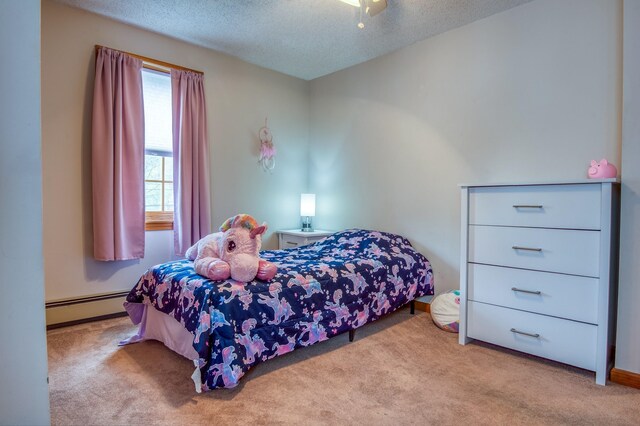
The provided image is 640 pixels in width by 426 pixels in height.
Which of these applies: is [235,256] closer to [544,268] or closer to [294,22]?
[544,268]

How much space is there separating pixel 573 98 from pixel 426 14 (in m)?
1.21

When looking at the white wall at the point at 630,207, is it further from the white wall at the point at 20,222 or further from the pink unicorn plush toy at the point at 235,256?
the white wall at the point at 20,222

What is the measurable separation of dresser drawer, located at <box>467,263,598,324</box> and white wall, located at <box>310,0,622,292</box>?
670 mm

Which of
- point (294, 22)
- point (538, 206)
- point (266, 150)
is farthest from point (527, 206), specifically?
point (266, 150)

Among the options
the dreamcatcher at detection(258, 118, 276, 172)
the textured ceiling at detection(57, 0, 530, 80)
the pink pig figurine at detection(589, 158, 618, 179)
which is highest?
the textured ceiling at detection(57, 0, 530, 80)

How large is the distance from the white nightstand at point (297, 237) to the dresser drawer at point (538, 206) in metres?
1.69

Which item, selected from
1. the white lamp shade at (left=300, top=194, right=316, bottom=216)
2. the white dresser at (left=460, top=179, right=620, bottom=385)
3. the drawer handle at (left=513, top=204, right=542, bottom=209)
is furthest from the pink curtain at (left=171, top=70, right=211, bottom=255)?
the drawer handle at (left=513, top=204, right=542, bottom=209)

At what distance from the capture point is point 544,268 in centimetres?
207

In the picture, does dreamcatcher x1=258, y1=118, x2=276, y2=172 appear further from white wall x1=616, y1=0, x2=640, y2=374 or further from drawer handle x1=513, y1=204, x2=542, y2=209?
white wall x1=616, y1=0, x2=640, y2=374

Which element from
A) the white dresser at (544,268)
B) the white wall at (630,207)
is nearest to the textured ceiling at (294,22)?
the white wall at (630,207)

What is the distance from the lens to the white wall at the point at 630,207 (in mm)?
1855

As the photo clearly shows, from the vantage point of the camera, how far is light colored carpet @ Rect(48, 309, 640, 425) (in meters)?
1.58

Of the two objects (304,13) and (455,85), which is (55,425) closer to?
(304,13)

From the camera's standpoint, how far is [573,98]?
93.1 inches
